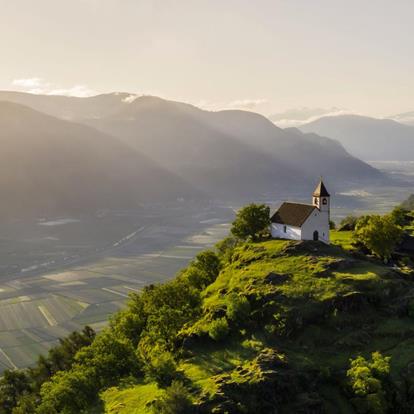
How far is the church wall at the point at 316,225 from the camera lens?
269 feet

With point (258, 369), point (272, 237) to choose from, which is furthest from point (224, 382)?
point (272, 237)

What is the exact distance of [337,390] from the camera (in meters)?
49.9

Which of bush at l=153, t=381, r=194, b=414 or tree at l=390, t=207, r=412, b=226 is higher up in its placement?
tree at l=390, t=207, r=412, b=226

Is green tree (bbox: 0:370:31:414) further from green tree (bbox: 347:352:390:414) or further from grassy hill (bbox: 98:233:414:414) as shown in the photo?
green tree (bbox: 347:352:390:414)

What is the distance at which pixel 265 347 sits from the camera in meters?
54.5

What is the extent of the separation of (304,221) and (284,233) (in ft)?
16.9

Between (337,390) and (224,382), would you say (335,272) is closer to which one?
(337,390)

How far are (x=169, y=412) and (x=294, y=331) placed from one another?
20437mm

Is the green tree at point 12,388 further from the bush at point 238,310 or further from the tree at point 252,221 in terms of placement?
the tree at point 252,221

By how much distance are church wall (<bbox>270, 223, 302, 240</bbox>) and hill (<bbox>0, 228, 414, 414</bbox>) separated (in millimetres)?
5157

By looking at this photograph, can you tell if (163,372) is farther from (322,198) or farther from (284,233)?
(322,198)

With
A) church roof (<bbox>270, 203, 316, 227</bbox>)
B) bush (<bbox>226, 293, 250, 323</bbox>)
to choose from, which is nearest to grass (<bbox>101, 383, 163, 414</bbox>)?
bush (<bbox>226, 293, 250, 323</bbox>)

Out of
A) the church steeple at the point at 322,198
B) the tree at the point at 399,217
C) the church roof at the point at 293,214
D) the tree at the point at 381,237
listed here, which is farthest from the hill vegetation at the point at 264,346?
the tree at the point at 399,217

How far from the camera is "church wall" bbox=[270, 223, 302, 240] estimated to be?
8225cm
